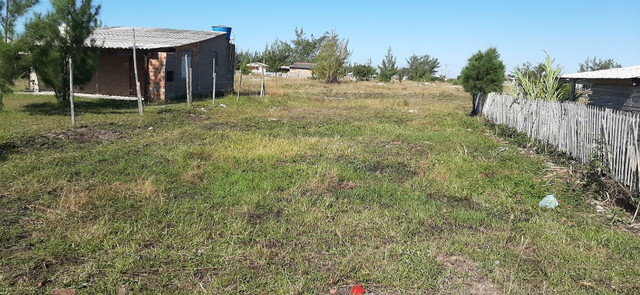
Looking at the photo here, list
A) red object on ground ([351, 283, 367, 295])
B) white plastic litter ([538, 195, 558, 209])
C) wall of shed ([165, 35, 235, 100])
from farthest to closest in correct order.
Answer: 1. wall of shed ([165, 35, 235, 100])
2. white plastic litter ([538, 195, 558, 209])
3. red object on ground ([351, 283, 367, 295])

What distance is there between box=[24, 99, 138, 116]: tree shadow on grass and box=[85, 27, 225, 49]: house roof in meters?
2.03

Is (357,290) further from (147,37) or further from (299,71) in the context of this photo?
(299,71)

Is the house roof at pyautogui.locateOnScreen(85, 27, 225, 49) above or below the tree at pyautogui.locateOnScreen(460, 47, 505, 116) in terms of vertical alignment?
above

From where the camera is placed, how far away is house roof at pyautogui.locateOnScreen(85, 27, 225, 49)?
17.1 meters

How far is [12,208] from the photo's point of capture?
4.91 metres

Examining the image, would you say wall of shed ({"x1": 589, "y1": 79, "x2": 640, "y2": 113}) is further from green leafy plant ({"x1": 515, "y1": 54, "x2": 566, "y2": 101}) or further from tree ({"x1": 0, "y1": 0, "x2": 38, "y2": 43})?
tree ({"x1": 0, "y1": 0, "x2": 38, "y2": 43})

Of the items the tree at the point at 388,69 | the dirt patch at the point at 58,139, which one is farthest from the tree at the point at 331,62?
the dirt patch at the point at 58,139

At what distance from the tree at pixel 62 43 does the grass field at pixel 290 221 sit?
203 inches

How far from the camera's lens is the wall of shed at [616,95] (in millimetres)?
12031

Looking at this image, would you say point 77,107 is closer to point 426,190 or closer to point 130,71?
point 130,71

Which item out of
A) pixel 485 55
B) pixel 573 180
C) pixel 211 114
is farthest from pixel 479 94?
pixel 573 180

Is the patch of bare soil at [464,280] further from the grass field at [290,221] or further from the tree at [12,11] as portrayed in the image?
the tree at [12,11]

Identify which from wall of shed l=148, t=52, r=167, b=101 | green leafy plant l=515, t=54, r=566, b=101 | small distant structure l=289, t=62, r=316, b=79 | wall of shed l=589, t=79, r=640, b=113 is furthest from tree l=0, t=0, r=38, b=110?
small distant structure l=289, t=62, r=316, b=79

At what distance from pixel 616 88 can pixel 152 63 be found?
15.6 m
